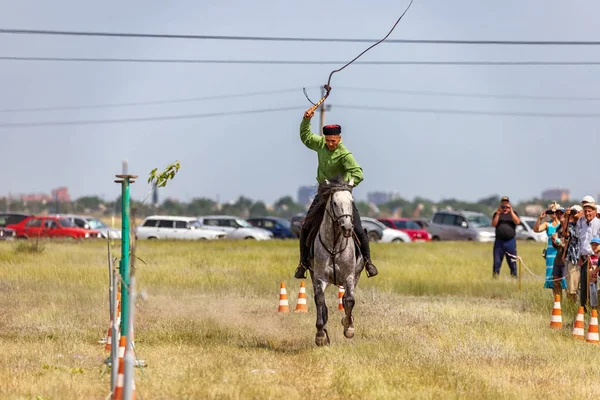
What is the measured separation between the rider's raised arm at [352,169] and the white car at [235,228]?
1567 inches

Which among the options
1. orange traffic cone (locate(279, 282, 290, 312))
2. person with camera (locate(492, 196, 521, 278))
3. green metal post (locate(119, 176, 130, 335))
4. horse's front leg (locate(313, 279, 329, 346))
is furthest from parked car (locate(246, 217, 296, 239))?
green metal post (locate(119, 176, 130, 335))

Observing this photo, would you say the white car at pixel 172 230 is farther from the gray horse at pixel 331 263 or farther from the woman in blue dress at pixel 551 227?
the gray horse at pixel 331 263

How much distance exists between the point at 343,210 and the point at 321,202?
0.68m

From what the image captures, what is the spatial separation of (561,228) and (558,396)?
10.3m

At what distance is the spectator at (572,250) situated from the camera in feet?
63.8

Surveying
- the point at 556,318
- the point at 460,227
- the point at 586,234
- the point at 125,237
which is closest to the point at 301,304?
the point at 556,318

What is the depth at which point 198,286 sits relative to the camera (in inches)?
949

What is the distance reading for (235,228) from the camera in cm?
5597

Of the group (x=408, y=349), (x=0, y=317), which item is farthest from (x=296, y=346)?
(x=0, y=317)

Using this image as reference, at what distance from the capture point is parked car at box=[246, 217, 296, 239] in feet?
195

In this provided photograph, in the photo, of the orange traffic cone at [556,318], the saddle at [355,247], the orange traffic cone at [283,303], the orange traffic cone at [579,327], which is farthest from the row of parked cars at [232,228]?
the saddle at [355,247]

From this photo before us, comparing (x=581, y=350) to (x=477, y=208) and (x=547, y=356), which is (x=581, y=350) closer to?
(x=547, y=356)

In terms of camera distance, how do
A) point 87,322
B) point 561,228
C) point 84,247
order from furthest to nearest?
point 84,247, point 561,228, point 87,322

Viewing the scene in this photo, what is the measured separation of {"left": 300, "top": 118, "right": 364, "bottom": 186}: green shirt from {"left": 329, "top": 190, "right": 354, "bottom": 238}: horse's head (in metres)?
0.37
